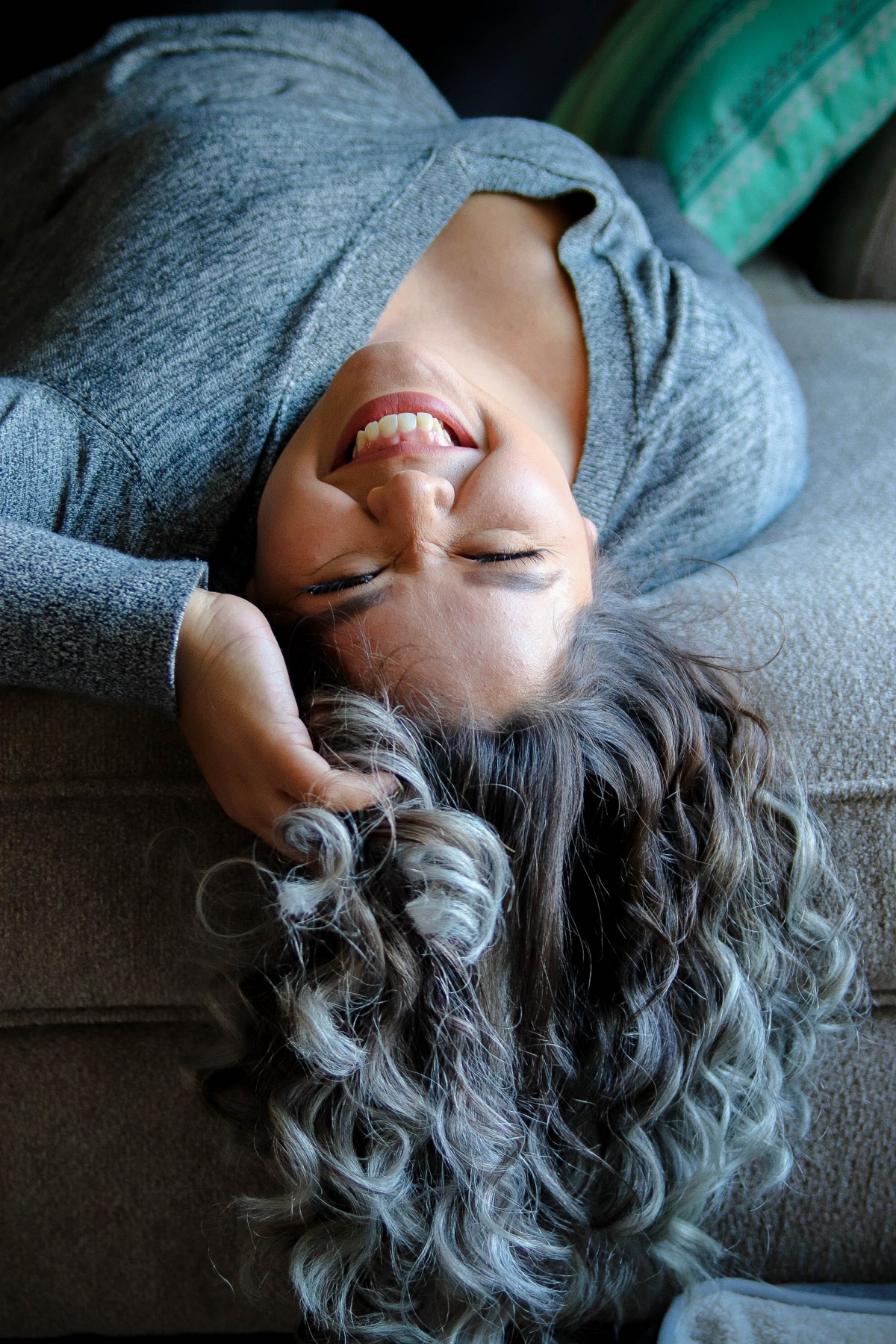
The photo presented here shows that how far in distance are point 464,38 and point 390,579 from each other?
1.11 m

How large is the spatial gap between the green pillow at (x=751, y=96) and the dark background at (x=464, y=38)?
0.12 m

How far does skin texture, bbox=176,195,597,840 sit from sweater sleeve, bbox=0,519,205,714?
0.11ft

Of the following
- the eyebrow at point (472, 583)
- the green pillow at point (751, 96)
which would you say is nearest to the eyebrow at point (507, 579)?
the eyebrow at point (472, 583)

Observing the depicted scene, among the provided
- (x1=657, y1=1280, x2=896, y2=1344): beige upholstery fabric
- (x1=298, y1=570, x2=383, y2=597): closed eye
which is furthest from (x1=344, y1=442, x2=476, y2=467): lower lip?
(x1=657, y1=1280, x2=896, y2=1344): beige upholstery fabric

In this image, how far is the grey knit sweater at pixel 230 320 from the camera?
0.83 metres

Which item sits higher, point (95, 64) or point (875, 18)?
point (875, 18)

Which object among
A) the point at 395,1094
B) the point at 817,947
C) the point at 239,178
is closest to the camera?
the point at 395,1094

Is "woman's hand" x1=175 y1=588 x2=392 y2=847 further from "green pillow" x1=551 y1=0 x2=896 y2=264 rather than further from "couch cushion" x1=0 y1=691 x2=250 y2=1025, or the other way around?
"green pillow" x1=551 y1=0 x2=896 y2=264

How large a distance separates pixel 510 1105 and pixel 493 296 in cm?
82

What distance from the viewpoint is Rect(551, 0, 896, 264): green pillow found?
136cm

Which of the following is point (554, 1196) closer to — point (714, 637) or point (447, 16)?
point (714, 637)

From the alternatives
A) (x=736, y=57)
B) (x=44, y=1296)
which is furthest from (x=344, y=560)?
(x=736, y=57)

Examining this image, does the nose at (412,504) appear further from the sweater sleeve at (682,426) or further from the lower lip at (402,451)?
the sweater sleeve at (682,426)

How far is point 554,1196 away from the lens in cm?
75
